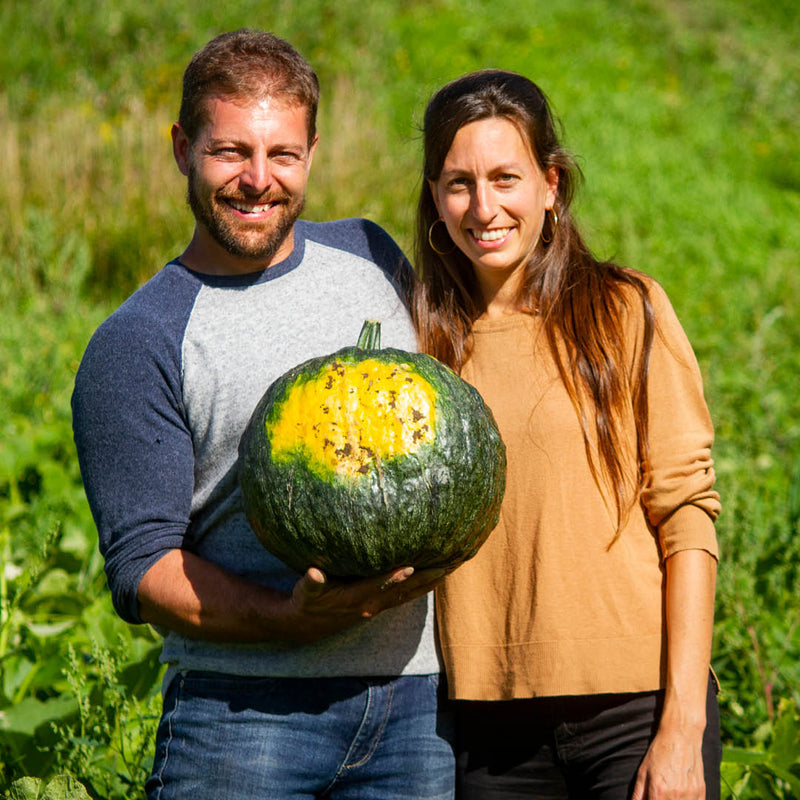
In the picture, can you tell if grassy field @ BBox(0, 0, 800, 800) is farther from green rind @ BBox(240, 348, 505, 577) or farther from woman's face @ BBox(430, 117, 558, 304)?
green rind @ BBox(240, 348, 505, 577)

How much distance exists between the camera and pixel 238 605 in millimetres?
2170

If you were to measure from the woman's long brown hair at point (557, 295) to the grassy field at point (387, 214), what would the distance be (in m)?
0.44

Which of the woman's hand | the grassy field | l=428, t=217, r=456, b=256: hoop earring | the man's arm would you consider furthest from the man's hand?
l=428, t=217, r=456, b=256: hoop earring

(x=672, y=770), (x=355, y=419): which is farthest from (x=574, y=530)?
(x=355, y=419)

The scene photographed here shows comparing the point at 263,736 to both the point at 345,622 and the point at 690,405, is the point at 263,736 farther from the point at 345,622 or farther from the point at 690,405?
the point at 690,405

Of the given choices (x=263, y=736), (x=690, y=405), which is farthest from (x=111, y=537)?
(x=690, y=405)

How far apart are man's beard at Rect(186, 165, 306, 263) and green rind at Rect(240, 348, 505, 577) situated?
1.62 ft

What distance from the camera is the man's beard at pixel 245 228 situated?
7.89 ft

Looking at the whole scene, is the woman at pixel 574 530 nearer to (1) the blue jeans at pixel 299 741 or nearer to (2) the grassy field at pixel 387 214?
(1) the blue jeans at pixel 299 741

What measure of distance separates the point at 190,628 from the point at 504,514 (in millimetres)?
810

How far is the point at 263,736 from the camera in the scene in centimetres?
224

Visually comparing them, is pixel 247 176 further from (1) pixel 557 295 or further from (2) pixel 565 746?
(2) pixel 565 746

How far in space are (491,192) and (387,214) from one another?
6563 millimetres

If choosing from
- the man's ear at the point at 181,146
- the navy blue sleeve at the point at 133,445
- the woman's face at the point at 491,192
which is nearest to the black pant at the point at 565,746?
the navy blue sleeve at the point at 133,445
